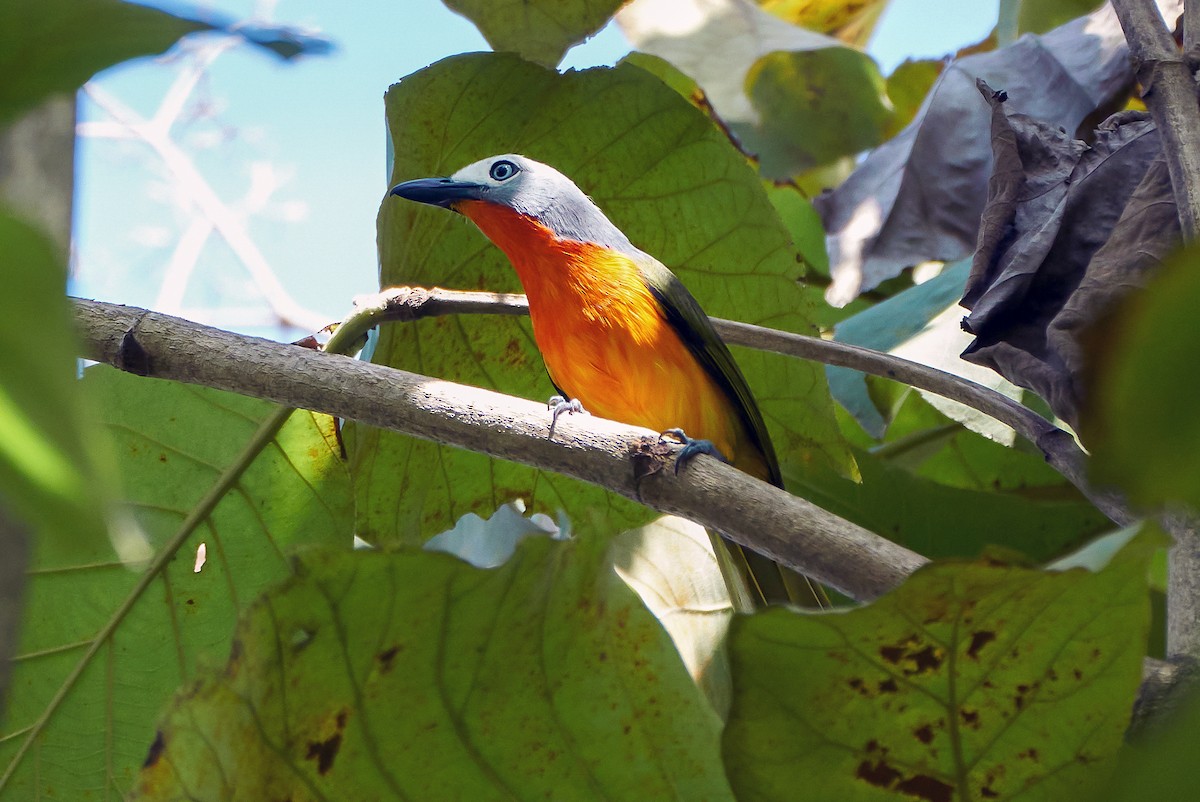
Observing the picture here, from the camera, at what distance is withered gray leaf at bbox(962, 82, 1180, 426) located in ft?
4.58

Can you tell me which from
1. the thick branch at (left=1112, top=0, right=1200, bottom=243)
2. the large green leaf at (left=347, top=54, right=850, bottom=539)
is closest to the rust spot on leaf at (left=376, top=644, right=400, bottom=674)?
the thick branch at (left=1112, top=0, right=1200, bottom=243)

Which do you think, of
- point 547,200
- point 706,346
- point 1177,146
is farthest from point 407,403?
point 547,200

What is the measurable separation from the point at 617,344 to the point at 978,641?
173cm

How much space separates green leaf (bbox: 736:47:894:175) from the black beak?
1.28m

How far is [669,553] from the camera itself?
1751 millimetres

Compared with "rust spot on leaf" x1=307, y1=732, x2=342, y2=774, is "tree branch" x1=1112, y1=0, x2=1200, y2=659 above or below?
above

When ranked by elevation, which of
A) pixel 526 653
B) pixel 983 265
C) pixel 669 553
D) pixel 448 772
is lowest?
pixel 669 553

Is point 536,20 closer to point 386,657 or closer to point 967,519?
point 967,519

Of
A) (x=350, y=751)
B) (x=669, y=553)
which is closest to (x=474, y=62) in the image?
(x=669, y=553)

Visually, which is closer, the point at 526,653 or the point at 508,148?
the point at 526,653

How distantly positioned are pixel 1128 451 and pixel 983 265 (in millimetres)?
1582

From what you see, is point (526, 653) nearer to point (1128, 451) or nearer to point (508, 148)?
point (1128, 451)

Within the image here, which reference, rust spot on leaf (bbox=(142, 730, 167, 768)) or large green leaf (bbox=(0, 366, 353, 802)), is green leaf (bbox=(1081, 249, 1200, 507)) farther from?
large green leaf (bbox=(0, 366, 353, 802))

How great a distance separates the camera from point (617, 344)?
8.21ft
